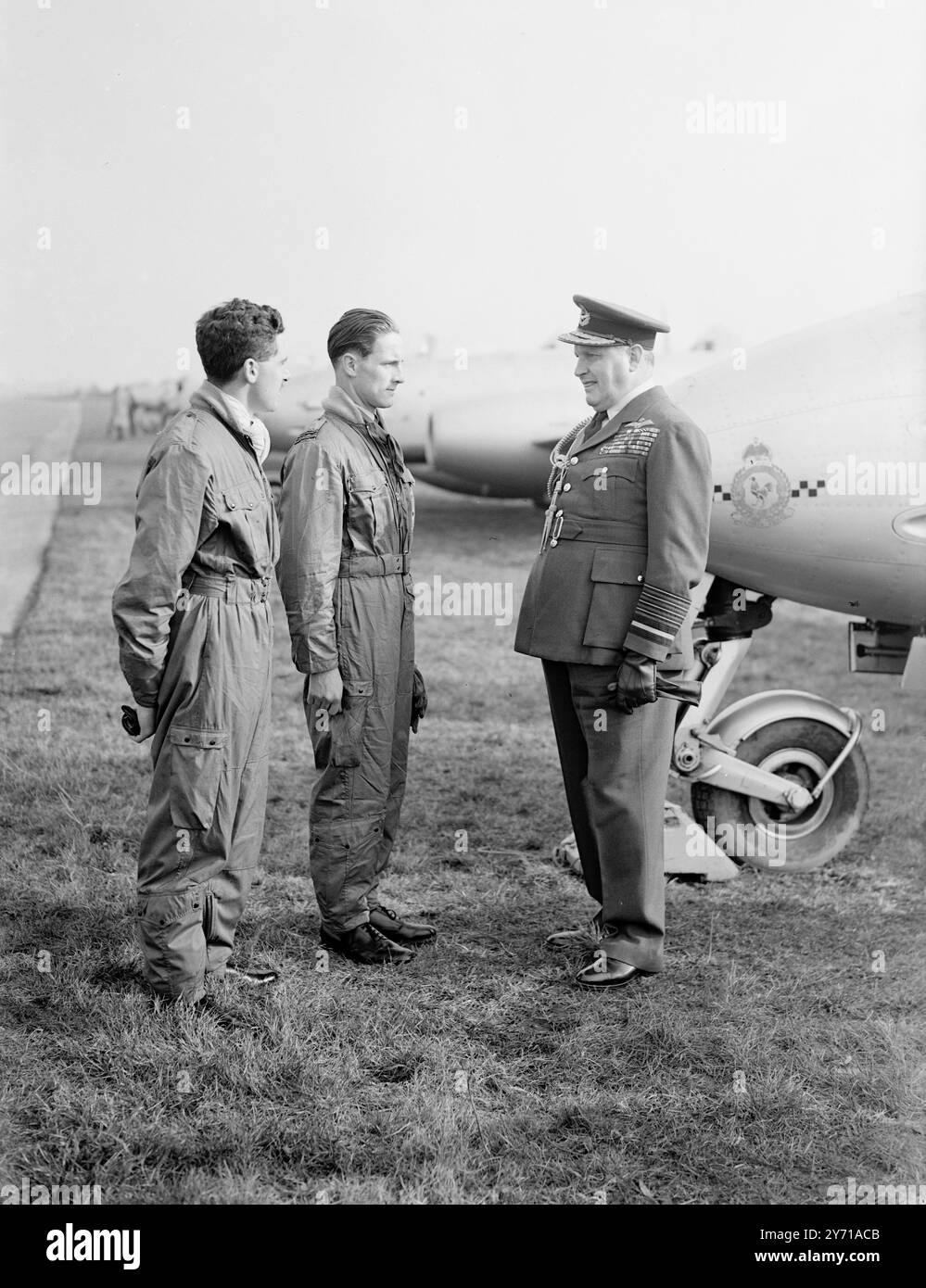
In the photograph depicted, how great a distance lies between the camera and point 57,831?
4.61 metres

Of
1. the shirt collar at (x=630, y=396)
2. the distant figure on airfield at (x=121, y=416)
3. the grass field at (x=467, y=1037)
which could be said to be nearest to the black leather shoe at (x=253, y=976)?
the grass field at (x=467, y=1037)

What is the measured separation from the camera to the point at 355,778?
11.4 ft

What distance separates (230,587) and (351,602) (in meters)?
0.46

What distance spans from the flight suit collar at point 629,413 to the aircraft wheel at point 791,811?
5.07 feet

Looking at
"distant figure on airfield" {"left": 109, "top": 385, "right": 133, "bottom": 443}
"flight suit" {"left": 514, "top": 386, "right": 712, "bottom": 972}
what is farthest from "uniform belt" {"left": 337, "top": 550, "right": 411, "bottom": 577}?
"distant figure on airfield" {"left": 109, "top": 385, "right": 133, "bottom": 443}

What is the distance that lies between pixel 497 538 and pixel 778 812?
917 centimetres

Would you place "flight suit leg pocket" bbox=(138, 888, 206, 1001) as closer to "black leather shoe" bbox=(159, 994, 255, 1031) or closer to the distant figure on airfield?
"black leather shoe" bbox=(159, 994, 255, 1031)

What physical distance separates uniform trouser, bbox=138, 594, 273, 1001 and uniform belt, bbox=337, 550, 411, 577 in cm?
34

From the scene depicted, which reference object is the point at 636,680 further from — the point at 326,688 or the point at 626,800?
the point at 326,688

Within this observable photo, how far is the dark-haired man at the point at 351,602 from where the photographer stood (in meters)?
3.29

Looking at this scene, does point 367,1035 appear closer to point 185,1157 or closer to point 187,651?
point 185,1157

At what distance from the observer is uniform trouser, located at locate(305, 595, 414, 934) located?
3.42 metres

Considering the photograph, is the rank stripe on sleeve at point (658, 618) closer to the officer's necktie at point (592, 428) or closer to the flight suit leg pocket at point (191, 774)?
the officer's necktie at point (592, 428)

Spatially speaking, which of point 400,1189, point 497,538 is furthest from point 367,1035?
point 497,538
